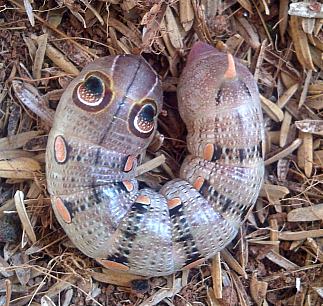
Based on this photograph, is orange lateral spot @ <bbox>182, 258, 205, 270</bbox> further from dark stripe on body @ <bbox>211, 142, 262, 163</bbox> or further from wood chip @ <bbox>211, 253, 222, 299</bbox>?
dark stripe on body @ <bbox>211, 142, 262, 163</bbox>

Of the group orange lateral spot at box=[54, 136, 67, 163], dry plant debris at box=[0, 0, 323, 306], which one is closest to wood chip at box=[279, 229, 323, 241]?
dry plant debris at box=[0, 0, 323, 306]

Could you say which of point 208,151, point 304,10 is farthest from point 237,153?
point 304,10

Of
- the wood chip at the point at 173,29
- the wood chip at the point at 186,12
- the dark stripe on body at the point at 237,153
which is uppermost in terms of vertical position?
the wood chip at the point at 186,12

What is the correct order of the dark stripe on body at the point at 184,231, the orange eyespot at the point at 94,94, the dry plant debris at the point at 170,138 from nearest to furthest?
the orange eyespot at the point at 94,94 < the dark stripe on body at the point at 184,231 < the dry plant debris at the point at 170,138

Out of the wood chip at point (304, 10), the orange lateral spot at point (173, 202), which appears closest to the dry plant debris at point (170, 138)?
the wood chip at point (304, 10)

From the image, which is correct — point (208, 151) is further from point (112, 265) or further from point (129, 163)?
point (112, 265)

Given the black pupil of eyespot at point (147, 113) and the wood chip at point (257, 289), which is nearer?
the black pupil of eyespot at point (147, 113)

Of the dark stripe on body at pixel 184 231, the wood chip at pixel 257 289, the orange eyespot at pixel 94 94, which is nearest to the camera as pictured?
the orange eyespot at pixel 94 94

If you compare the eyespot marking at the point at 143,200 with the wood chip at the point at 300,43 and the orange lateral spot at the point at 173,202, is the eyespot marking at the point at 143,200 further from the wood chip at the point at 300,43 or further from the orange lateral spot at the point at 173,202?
the wood chip at the point at 300,43
